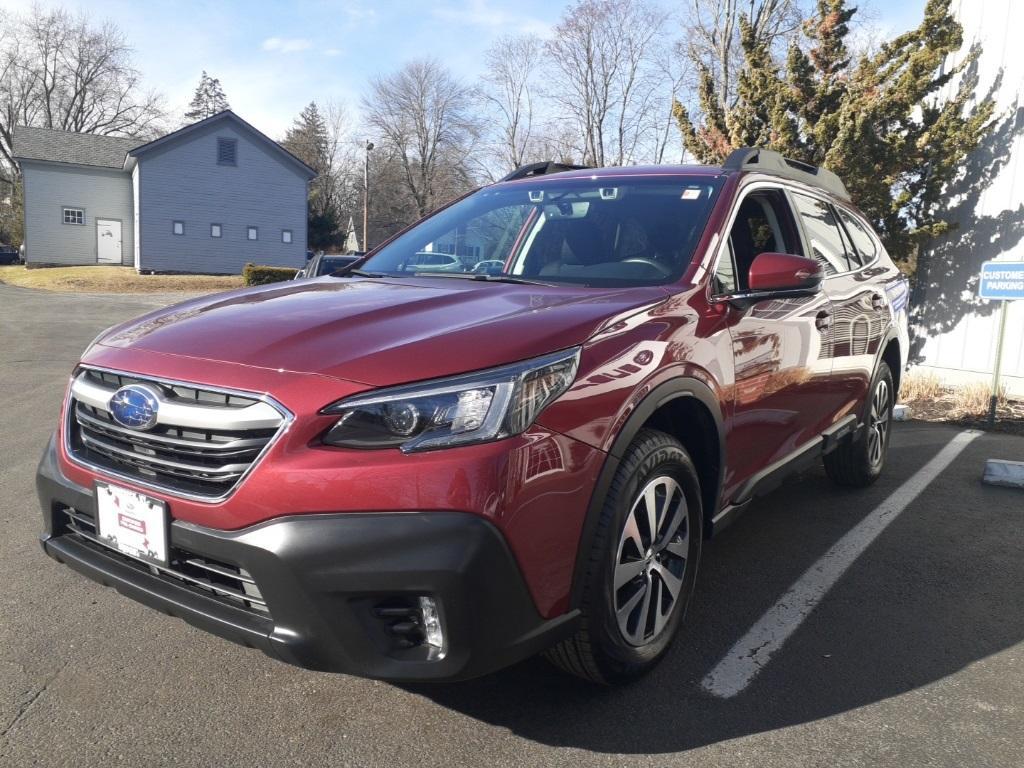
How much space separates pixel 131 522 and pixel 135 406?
33 centimetres

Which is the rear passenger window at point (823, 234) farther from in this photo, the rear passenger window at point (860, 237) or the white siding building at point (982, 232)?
the white siding building at point (982, 232)

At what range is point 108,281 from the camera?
2931cm

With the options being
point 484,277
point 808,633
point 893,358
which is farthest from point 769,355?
point 893,358

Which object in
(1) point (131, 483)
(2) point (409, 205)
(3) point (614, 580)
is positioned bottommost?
(3) point (614, 580)

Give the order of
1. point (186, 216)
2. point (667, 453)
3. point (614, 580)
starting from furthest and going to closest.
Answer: point (186, 216) → point (667, 453) → point (614, 580)

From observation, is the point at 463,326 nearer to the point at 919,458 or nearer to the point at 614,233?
the point at 614,233

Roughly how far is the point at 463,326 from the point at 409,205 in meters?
59.3

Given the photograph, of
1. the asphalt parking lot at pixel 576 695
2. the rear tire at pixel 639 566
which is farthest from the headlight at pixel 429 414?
the asphalt parking lot at pixel 576 695

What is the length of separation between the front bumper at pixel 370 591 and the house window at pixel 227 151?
120 feet

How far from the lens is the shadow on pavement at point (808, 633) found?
8.39 ft

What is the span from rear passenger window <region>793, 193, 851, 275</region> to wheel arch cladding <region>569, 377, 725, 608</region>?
1497 millimetres

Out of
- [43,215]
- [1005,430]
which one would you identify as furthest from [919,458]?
[43,215]

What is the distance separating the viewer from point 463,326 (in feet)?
7.64

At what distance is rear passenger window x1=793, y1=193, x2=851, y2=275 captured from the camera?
4.15m
